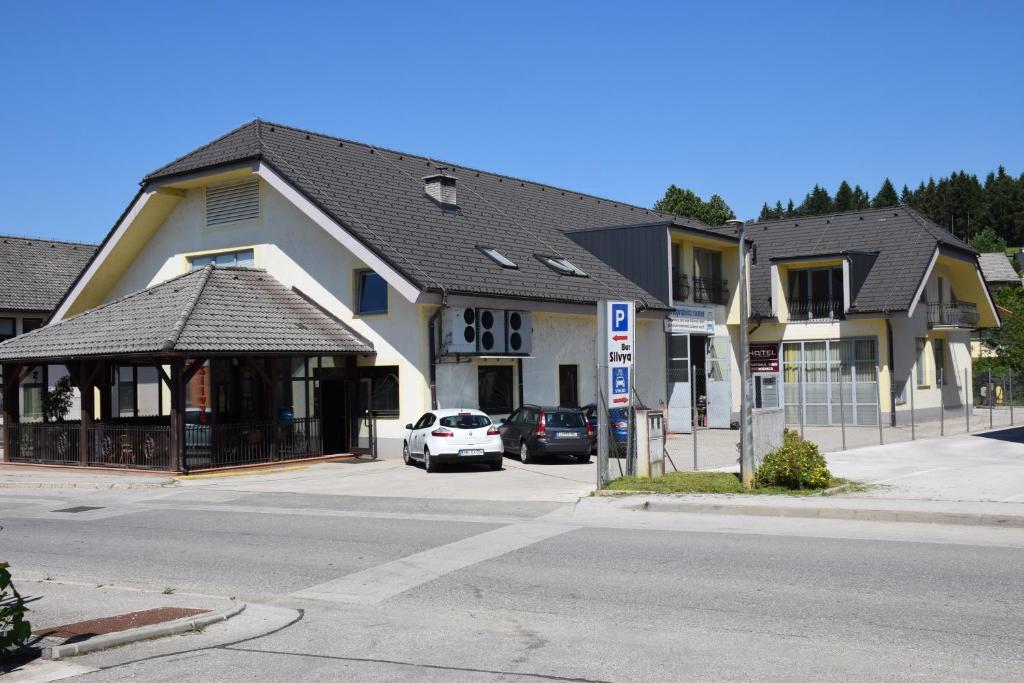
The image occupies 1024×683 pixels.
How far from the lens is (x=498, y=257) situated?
31406mm

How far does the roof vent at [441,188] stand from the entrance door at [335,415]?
784 cm

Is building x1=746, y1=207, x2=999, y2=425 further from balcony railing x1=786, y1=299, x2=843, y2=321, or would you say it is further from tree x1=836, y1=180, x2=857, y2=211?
tree x1=836, y1=180, x2=857, y2=211

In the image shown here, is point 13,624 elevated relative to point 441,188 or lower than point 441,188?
lower

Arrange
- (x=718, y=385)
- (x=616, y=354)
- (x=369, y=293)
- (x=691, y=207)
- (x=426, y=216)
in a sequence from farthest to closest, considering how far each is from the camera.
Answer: (x=691, y=207) → (x=718, y=385) → (x=426, y=216) → (x=369, y=293) → (x=616, y=354)

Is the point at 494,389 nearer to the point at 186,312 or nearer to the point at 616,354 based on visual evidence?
the point at 186,312

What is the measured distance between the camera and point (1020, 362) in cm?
5934

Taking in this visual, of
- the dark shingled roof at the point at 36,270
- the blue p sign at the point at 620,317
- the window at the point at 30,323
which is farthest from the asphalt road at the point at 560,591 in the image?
the window at the point at 30,323

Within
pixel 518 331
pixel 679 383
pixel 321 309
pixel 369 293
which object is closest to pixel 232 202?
pixel 321 309

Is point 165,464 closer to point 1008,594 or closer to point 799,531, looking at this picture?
point 799,531

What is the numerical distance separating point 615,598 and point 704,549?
3.05 meters

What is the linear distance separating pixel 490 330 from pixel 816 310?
672 inches

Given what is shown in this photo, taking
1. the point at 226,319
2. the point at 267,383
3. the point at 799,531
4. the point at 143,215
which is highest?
the point at 143,215

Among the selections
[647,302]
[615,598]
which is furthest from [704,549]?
[647,302]

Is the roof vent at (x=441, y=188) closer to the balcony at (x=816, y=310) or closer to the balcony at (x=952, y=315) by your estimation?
the balcony at (x=816, y=310)
